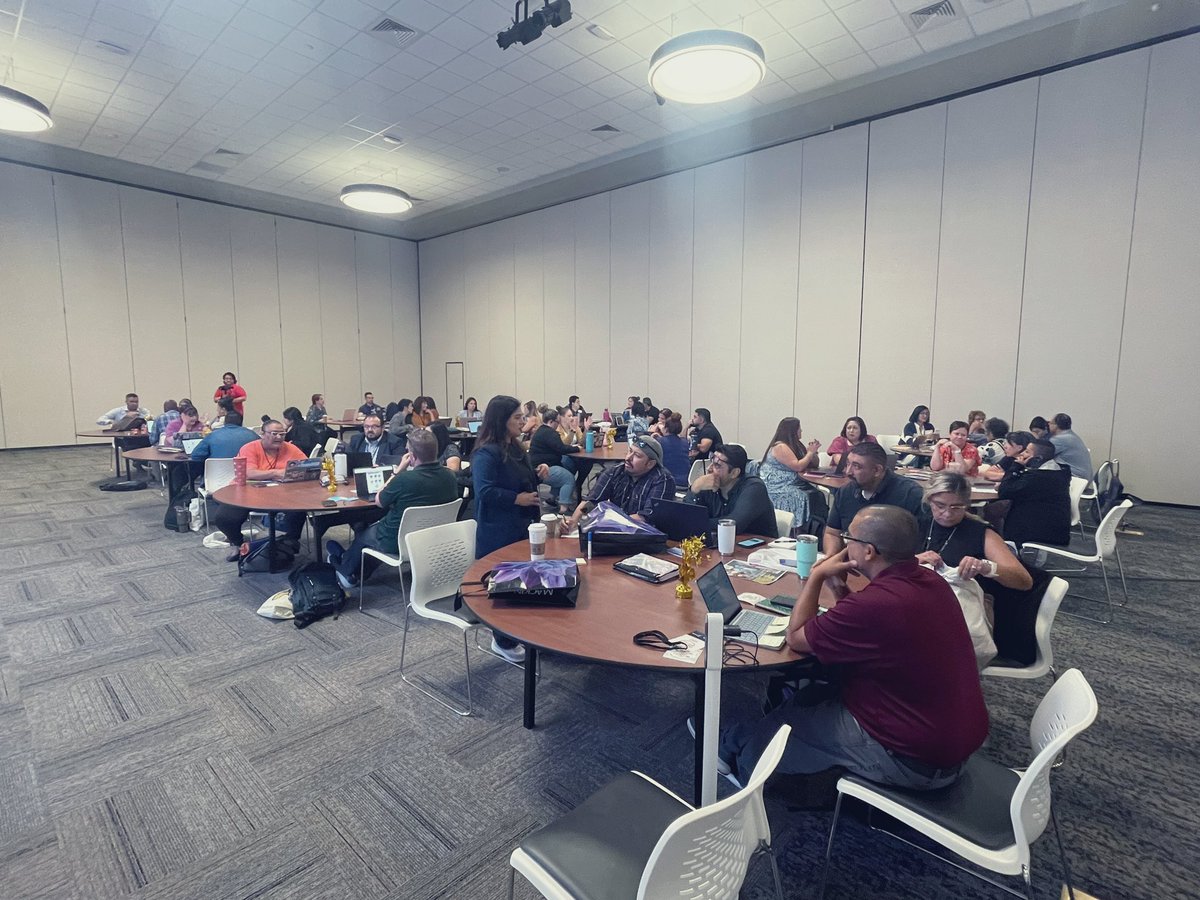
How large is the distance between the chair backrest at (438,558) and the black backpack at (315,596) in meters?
1.29

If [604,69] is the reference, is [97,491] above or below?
below

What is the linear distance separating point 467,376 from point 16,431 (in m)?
9.21

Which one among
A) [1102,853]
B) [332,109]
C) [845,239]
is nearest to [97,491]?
[332,109]

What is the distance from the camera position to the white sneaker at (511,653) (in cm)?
359

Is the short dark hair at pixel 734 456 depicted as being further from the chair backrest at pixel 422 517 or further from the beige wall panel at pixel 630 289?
the beige wall panel at pixel 630 289

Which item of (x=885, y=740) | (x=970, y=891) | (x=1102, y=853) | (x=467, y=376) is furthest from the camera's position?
(x=467, y=376)

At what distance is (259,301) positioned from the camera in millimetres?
14180

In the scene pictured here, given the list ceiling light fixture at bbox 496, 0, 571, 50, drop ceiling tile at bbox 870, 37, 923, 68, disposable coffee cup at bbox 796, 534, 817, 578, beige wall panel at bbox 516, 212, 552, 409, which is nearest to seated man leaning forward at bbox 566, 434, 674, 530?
disposable coffee cup at bbox 796, 534, 817, 578

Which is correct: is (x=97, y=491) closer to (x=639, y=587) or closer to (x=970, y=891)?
(x=639, y=587)

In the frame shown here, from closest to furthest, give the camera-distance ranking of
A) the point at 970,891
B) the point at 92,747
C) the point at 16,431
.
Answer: the point at 970,891, the point at 92,747, the point at 16,431

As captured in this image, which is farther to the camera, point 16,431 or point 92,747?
point 16,431

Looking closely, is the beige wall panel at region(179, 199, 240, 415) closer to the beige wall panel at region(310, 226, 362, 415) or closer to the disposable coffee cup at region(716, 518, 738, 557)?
the beige wall panel at region(310, 226, 362, 415)

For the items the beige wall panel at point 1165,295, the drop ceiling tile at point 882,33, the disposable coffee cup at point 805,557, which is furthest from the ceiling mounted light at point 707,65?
the beige wall panel at point 1165,295

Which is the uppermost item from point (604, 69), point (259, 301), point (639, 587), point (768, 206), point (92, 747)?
point (604, 69)
